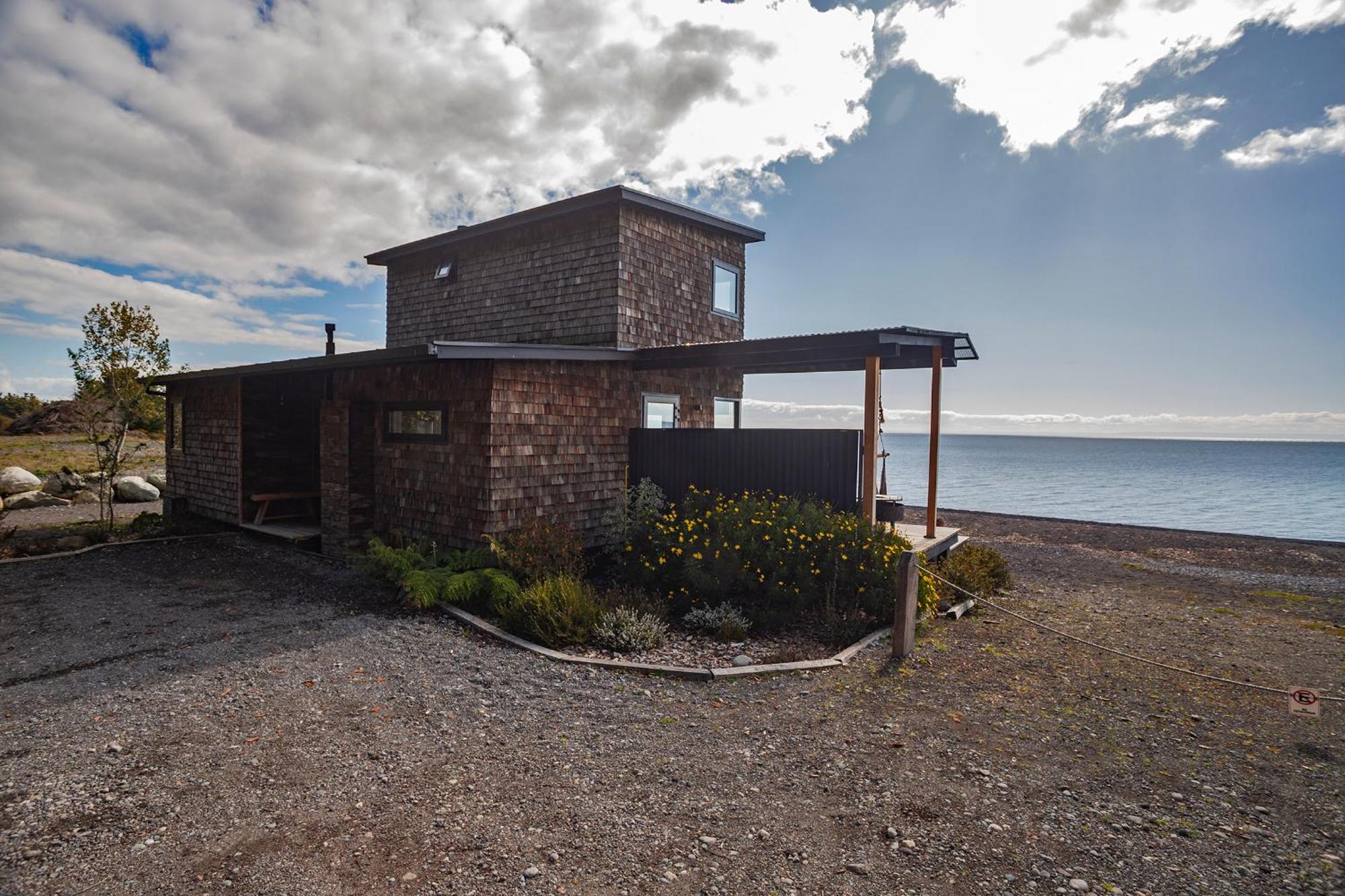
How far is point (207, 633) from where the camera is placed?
7.21 meters

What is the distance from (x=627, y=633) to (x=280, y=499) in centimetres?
1022

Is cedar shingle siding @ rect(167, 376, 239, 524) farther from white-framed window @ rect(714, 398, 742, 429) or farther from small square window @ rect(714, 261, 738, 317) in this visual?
small square window @ rect(714, 261, 738, 317)

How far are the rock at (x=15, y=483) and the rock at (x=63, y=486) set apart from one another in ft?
0.69

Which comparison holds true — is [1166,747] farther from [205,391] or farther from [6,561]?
[205,391]

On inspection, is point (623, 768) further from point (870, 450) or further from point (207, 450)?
point (207, 450)

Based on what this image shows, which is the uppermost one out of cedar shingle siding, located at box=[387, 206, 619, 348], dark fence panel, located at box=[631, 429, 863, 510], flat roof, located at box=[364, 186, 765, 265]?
flat roof, located at box=[364, 186, 765, 265]

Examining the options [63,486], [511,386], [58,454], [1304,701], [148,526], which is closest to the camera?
[1304,701]

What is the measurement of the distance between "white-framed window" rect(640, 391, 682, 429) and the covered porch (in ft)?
2.48

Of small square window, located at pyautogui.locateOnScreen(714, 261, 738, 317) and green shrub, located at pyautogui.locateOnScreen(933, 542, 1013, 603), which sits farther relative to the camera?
small square window, located at pyautogui.locateOnScreen(714, 261, 738, 317)

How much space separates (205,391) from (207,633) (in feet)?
30.9

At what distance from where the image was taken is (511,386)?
9.70 metres

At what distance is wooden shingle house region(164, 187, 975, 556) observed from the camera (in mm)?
9711

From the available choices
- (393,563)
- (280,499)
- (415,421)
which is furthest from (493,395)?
(280,499)

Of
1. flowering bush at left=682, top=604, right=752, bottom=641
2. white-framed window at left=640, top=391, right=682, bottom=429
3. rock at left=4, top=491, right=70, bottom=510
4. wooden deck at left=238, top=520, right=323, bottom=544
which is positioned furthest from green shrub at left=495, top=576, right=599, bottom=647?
rock at left=4, top=491, right=70, bottom=510
